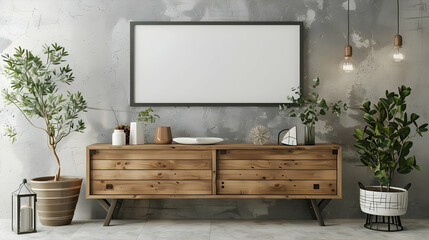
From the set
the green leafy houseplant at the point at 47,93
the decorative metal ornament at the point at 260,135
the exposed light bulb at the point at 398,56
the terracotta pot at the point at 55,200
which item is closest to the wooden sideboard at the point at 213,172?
the decorative metal ornament at the point at 260,135

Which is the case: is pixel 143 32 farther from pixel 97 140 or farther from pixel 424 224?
pixel 424 224

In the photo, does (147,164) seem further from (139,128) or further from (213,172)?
(213,172)

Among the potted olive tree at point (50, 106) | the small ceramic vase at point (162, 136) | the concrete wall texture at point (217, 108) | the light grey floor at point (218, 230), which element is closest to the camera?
the light grey floor at point (218, 230)

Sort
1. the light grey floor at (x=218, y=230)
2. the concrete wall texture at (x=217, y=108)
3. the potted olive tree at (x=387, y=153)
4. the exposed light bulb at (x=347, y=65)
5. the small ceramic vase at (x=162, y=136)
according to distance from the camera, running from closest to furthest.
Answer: the light grey floor at (x=218, y=230) < the potted olive tree at (x=387, y=153) < the small ceramic vase at (x=162, y=136) < the exposed light bulb at (x=347, y=65) < the concrete wall texture at (x=217, y=108)

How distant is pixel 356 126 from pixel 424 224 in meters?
1.13

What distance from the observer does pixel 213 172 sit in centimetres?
360

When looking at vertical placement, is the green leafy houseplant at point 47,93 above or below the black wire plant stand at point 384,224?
above

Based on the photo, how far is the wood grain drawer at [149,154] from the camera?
11.8 feet

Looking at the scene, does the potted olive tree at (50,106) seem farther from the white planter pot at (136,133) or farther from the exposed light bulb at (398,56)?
the exposed light bulb at (398,56)

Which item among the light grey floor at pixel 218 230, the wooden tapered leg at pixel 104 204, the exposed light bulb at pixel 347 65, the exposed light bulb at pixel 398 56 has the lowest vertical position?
the light grey floor at pixel 218 230

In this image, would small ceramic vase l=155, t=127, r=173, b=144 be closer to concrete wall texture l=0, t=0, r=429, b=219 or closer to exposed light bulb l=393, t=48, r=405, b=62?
concrete wall texture l=0, t=0, r=429, b=219

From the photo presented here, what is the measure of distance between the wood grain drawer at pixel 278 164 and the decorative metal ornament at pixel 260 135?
195 mm

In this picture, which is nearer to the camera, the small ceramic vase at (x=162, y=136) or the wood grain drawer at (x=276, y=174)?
the wood grain drawer at (x=276, y=174)

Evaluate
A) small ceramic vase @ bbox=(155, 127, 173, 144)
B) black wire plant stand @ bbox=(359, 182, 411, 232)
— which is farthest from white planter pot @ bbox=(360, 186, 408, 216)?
small ceramic vase @ bbox=(155, 127, 173, 144)
